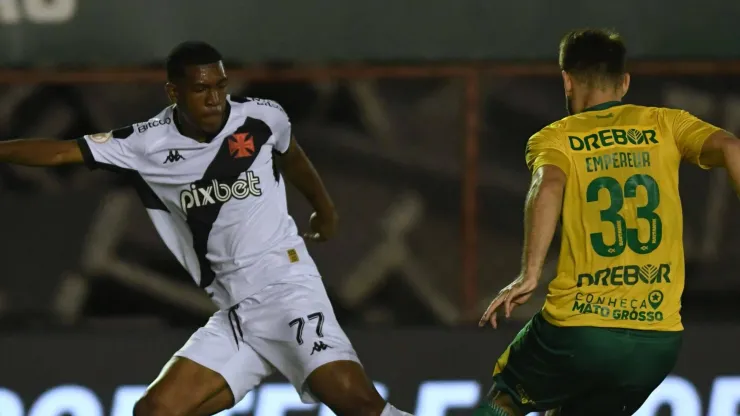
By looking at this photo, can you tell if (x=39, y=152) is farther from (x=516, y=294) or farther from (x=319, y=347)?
(x=516, y=294)

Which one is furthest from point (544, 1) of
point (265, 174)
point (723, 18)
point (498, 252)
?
point (265, 174)

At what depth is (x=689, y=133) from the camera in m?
4.95

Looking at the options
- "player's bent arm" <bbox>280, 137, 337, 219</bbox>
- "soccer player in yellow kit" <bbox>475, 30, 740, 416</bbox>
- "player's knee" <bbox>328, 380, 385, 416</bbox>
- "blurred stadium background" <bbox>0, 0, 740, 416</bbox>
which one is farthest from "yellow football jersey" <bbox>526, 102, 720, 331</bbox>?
"blurred stadium background" <bbox>0, 0, 740, 416</bbox>

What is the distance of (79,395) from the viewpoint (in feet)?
23.4

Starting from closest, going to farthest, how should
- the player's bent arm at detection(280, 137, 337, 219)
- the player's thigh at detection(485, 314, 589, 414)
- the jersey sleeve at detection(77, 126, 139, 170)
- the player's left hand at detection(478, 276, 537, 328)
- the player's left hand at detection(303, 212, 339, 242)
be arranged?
the player's left hand at detection(478, 276, 537, 328), the player's thigh at detection(485, 314, 589, 414), the jersey sleeve at detection(77, 126, 139, 170), the player's bent arm at detection(280, 137, 337, 219), the player's left hand at detection(303, 212, 339, 242)

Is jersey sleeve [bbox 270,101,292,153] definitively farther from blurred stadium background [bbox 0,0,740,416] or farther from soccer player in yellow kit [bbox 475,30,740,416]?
blurred stadium background [bbox 0,0,740,416]

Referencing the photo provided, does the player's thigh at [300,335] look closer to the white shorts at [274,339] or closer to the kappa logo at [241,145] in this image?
the white shorts at [274,339]

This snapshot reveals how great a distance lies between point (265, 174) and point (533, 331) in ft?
4.57

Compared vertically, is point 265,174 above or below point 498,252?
above

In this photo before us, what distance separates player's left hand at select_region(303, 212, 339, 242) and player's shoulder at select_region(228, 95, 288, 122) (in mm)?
506

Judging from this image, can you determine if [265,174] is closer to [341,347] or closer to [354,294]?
[341,347]

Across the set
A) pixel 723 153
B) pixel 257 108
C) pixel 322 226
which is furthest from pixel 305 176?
pixel 723 153

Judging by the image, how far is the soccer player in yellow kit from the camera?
192 inches

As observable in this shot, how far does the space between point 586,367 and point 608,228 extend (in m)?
0.47
